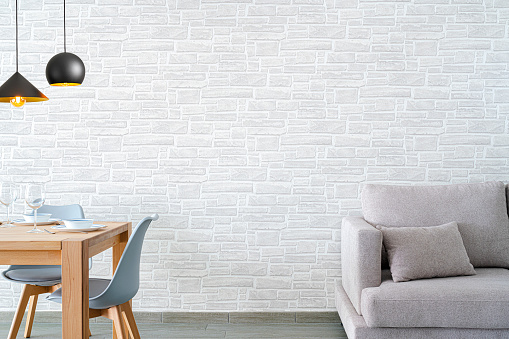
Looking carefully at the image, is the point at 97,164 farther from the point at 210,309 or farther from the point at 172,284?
the point at 210,309

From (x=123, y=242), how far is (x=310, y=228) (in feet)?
4.03

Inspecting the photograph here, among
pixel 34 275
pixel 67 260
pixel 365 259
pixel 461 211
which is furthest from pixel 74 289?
pixel 461 211

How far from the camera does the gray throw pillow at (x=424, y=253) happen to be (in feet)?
8.06

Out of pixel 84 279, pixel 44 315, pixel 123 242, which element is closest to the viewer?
pixel 84 279

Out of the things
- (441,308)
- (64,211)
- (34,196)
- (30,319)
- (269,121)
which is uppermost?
(269,121)

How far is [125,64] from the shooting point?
316 centimetres

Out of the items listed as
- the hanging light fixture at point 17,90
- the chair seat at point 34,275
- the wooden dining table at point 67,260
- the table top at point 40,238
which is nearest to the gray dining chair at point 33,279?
the chair seat at point 34,275

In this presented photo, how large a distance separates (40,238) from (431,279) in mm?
1926

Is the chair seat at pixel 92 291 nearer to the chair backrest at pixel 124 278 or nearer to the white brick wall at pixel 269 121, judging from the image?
the chair backrest at pixel 124 278

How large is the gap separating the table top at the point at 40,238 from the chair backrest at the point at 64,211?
48cm

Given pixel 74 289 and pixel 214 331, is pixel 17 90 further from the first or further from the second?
pixel 214 331

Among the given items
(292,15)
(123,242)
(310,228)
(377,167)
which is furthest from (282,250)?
(292,15)

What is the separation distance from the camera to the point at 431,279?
96.9 inches

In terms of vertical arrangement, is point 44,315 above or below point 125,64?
below
